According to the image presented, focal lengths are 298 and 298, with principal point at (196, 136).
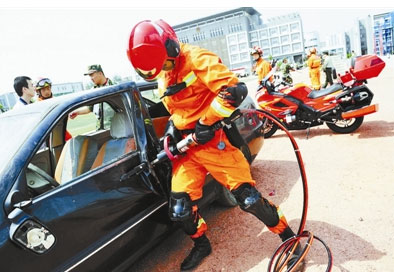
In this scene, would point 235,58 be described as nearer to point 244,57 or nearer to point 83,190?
point 244,57

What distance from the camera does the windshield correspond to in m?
1.81

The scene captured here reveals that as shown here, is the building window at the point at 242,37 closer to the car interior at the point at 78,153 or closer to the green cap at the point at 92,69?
the green cap at the point at 92,69

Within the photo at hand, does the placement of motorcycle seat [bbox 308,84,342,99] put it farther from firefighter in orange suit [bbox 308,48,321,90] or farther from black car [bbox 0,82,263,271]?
firefighter in orange suit [bbox 308,48,321,90]

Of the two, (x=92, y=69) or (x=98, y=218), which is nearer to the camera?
(x=98, y=218)

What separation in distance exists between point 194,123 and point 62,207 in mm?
1061

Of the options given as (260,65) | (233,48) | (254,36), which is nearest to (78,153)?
(260,65)

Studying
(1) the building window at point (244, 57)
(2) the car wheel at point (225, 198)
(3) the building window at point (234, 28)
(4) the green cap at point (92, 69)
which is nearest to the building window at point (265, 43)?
(1) the building window at point (244, 57)

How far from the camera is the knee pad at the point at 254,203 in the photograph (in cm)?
216

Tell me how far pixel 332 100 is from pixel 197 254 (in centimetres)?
395

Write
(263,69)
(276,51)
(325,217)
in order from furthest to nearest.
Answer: (276,51), (263,69), (325,217)

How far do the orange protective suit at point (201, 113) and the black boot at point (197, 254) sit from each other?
1.54 ft

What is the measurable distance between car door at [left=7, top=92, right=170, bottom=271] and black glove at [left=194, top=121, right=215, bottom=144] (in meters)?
0.53

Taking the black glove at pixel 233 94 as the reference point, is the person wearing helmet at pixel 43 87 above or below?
above

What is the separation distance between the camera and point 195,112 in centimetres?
222
